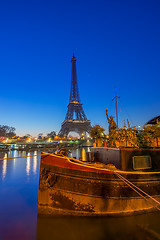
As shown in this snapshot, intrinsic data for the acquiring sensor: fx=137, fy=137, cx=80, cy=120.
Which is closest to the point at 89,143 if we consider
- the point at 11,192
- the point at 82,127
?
the point at 82,127

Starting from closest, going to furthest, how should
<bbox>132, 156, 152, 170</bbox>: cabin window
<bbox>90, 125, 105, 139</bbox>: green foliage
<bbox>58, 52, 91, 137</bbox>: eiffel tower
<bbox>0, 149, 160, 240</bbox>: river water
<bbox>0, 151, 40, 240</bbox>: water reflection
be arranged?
<bbox>0, 149, 160, 240</bbox>: river water → <bbox>0, 151, 40, 240</bbox>: water reflection → <bbox>132, 156, 152, 170</bbox>: cabin window → <bbox>90, 125, 105, 139</bbox>: green foliage → <bbox>58, 52, 91, 137</bbox>: eiffel tower

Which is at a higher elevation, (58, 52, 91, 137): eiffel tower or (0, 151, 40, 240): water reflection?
(58, 52, 91, 137): eiffel tower

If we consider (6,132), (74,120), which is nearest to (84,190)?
(74,120)

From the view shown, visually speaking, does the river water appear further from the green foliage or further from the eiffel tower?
the eiffel tower

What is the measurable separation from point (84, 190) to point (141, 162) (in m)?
3.14

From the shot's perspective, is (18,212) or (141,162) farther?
(18,212)

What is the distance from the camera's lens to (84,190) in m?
5.98

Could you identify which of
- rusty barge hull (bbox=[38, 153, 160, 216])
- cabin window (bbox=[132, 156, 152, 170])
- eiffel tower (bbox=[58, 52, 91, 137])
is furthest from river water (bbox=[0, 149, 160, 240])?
eiffel tower (bbox=[58, 52, 91, 137])

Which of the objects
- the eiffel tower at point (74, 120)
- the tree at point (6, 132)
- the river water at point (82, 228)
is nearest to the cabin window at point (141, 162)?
the river water at point (82, 228)

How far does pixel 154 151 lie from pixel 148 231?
3.54 m

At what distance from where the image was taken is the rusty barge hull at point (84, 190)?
602cm

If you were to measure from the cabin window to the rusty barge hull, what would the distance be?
1.30 ft

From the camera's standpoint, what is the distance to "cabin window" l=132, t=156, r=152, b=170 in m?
6.71

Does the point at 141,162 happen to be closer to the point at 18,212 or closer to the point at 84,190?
the point at 84,190
